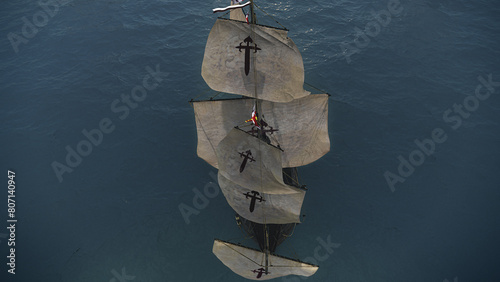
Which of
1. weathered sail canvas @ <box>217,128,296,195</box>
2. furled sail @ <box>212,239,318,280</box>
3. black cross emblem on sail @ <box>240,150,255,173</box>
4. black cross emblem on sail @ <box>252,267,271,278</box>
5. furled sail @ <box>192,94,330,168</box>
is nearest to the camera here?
weathered sail canvas @ <box>217,128,296,195</box>

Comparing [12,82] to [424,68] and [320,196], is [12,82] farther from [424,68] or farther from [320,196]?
[424,68]

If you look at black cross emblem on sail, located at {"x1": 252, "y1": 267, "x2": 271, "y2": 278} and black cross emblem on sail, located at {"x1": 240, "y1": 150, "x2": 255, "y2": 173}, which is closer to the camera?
black cross emblem on sail, located at {"x1": 240, "y1": 150, "x2": 255, "y2": 173}

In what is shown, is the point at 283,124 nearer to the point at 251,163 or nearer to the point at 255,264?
the point at 251,163

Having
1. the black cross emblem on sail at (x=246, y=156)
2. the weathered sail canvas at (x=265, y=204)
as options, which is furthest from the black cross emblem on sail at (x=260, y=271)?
the black cross emblem on sail at (x=246, y=156)

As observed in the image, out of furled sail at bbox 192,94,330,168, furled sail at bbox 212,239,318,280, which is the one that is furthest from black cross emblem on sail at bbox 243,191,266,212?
furled sail at bbox 192,94,330,168

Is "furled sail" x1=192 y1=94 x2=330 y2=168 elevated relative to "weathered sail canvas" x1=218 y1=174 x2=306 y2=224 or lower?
elevated

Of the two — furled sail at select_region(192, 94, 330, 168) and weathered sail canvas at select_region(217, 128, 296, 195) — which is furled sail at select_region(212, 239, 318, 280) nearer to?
weathered sail canvas at select_region(217, 128, 296, 195)

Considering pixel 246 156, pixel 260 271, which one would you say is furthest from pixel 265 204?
pixel 260 271

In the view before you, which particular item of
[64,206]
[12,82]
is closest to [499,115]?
[64,206]
